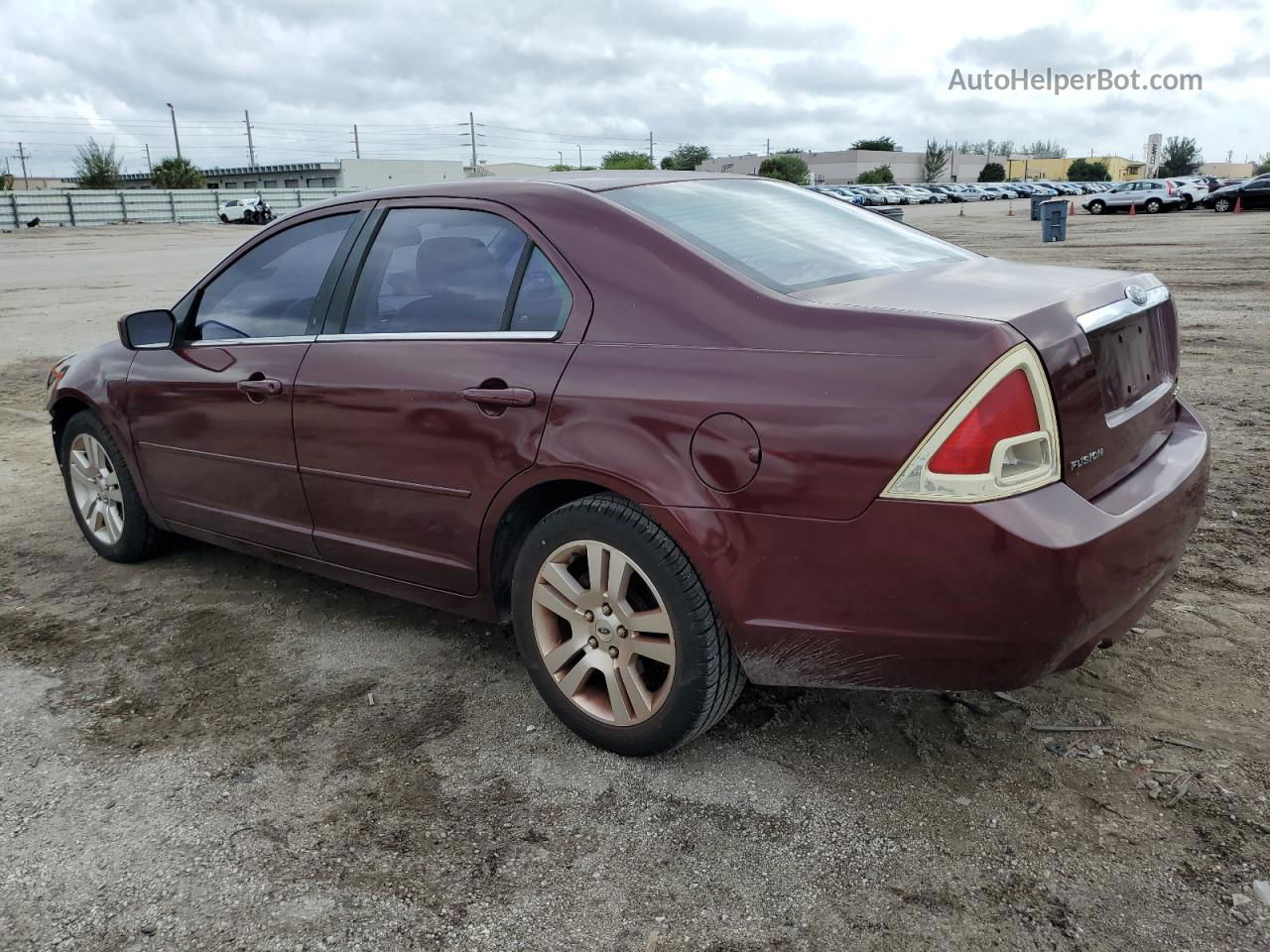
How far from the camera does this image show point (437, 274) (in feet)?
11.0

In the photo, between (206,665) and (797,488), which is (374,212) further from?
(797,488)

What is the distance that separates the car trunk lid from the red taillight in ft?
0.47

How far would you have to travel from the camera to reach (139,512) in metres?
4.58

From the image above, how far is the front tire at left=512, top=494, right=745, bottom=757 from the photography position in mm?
2658

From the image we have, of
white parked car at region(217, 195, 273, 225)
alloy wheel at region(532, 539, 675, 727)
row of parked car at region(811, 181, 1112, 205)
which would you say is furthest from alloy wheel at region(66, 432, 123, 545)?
row of parked car at region(811, 181, 1112, 205)

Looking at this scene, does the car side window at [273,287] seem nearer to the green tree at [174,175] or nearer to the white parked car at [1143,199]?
the white parked car at [1143,199]

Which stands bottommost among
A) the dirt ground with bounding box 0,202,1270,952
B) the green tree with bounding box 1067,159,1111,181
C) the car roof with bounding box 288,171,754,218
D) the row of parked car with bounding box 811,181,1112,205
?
the dirt ground with bounding box 0,202,1270,952

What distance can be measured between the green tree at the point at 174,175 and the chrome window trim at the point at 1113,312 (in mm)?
75872

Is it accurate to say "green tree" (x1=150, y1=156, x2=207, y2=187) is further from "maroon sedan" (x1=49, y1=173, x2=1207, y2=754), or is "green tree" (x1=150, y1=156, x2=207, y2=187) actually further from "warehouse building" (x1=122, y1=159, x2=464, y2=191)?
"maroon sedan" (x1=49, y1=173, x2=1207, y2=754)

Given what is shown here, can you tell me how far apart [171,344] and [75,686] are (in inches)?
56.3

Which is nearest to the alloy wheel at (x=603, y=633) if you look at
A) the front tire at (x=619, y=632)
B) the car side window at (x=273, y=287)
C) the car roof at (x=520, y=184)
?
the front tire at (x=619, y=632)

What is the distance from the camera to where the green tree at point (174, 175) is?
2721 inches

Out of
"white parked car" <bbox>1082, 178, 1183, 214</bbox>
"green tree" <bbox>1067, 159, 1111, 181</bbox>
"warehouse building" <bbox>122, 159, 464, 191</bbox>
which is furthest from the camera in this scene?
"green tree" <bbox>1067, 159, 1111, 181</bbox>

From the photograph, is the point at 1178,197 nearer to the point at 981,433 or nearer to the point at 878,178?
the point at 981,433
